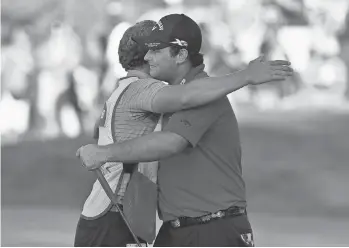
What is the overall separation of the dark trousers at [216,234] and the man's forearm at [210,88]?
43 cm

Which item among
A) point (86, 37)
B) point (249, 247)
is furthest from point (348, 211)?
point (249, 247)

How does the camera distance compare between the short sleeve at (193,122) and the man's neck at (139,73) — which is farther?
the man's neck at (139,73)

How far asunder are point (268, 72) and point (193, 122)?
0.31 meters

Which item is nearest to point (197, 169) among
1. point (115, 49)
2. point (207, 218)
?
point (207, 218)

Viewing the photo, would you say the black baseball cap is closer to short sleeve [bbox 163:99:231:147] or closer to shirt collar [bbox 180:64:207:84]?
shirt collar [bbox 180:64:207:84]

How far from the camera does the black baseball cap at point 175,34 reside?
311cm

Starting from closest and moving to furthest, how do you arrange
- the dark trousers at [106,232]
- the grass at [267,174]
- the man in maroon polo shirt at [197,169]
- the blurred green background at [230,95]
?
the man in maroon polo shirt at [197,169], the dark trousers at [106,232], the grass at [267,174], the blurred green background at [230,95]

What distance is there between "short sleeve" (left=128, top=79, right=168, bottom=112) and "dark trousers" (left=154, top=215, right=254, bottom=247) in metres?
0.43

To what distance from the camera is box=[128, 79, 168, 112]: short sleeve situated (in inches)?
122

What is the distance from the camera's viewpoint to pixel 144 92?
3.14 m

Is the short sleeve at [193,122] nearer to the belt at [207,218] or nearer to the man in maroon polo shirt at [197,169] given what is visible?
the man in maroon polo shirt at [197,169]

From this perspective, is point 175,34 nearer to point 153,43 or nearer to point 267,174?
point 153,43

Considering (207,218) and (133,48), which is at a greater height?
(133,48)

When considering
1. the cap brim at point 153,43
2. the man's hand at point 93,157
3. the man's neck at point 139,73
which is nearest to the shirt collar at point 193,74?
the cap brim at point 153,43
